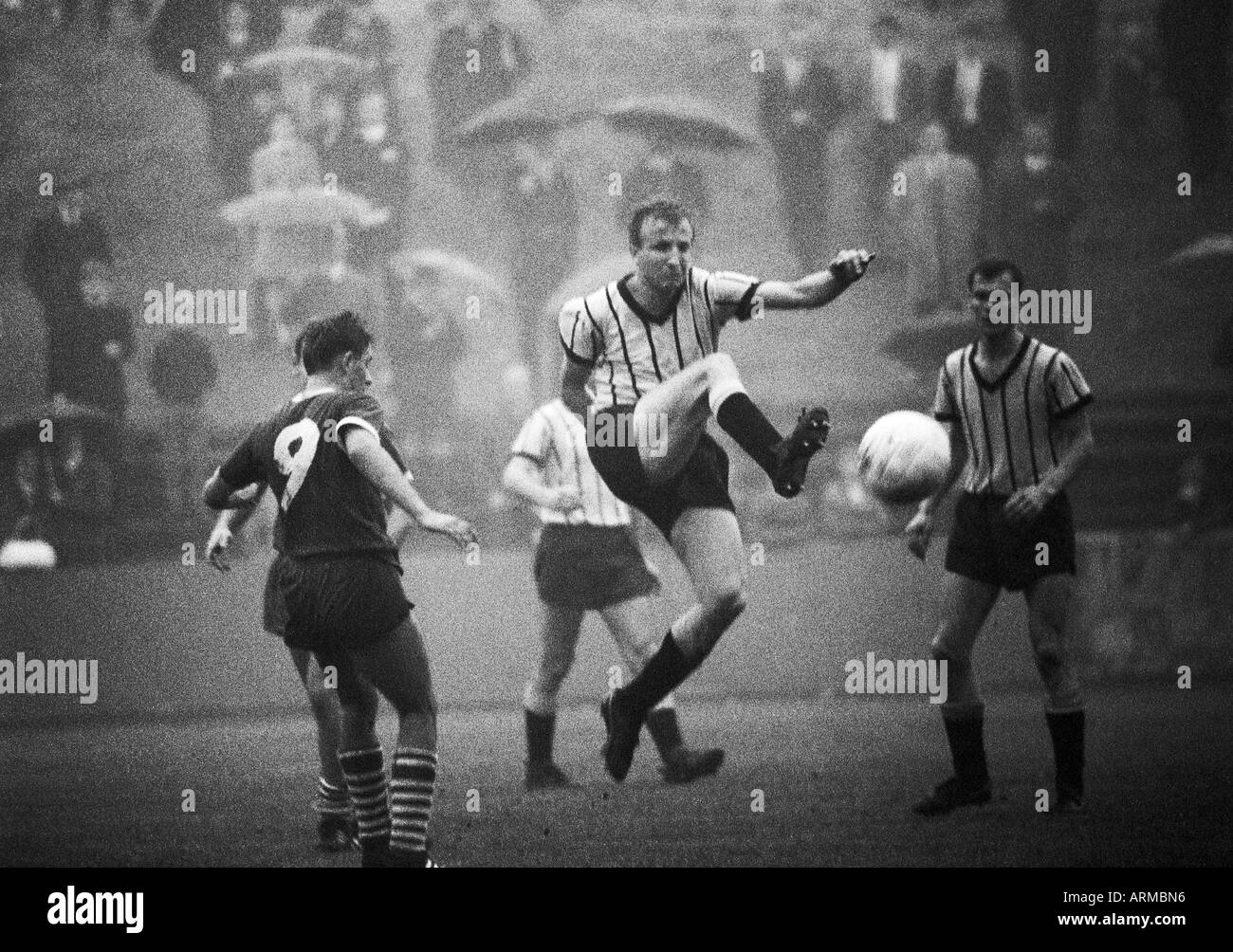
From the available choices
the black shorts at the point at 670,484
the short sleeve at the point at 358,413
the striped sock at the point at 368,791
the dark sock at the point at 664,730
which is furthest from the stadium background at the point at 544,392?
the short sleeve at the point at 358,413

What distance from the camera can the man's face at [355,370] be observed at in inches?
207

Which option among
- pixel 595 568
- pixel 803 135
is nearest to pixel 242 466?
pixel 595 568

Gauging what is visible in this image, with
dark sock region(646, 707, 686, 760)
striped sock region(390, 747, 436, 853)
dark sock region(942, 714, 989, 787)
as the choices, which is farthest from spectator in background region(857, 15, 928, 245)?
striped sock region(390, 747, 436, 853)

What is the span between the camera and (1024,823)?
5.73m

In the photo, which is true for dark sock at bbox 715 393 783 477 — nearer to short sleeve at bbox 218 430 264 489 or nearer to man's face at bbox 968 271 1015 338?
man's face at bbox 968 271 1015 338

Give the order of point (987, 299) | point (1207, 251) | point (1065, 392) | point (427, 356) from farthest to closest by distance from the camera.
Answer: point (427, 356) → point (1207, 251) → point (987, 299) → point (1065, 392)

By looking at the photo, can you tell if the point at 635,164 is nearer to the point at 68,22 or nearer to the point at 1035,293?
the point at 1035,293

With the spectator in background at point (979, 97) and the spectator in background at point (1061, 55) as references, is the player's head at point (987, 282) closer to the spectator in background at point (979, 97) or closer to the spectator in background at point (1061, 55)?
the spectator in background at point (979, 97)

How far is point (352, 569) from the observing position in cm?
506

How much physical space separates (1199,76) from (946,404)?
1760mm

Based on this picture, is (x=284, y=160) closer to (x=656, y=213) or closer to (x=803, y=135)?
(x=656, y=213)

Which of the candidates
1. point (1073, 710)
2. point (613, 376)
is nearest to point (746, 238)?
point (613, 376)

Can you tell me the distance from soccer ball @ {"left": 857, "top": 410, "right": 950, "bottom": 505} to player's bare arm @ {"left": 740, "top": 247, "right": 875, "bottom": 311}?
490mm
